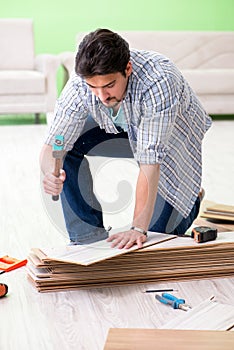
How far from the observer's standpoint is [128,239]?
88.1 inches

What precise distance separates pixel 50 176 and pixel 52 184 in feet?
0.10

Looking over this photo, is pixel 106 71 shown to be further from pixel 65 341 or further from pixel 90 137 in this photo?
pixel 65 341

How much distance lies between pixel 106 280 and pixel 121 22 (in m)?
5.41

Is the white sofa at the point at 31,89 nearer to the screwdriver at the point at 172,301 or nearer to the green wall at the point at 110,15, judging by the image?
the green wall at the point at 110,15

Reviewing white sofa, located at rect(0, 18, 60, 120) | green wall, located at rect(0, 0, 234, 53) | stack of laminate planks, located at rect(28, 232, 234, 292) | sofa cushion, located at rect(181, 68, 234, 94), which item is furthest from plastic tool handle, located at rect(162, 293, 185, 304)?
green wall, located at rect(0, 0, 234, 53)

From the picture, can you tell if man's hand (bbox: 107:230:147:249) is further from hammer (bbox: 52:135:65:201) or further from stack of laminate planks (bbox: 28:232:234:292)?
hammer (bbox: 52:135:65:201)

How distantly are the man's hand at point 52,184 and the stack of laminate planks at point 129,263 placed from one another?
0.19m

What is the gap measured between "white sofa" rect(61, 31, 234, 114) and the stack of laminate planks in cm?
422

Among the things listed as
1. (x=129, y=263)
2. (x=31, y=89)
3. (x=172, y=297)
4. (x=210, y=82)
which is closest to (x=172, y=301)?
(x=172, y=297)

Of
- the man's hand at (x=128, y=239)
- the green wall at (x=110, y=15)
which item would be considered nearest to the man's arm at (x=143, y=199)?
the man's hand at (x=128, y=239)

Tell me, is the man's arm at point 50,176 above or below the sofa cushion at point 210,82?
above

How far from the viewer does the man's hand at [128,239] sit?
2211 millimetres

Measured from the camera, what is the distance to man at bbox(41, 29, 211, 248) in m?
2.08

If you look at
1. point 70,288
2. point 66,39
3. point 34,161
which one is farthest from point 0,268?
point 66,39
